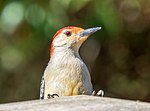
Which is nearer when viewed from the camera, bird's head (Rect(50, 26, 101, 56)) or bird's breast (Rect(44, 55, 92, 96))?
bird's breast (Rect(44, 55, 92, 96))

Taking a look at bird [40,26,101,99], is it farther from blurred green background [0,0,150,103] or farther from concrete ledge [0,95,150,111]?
blurred green background [0,0,150,103]

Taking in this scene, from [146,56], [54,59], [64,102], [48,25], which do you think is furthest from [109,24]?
[64,102]

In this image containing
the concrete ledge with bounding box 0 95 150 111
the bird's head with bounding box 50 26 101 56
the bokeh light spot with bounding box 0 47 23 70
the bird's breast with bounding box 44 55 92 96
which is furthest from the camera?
the bokeh light spot with bounding box 0 47 23 70

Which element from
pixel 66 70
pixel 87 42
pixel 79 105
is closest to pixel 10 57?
pixel 87 42

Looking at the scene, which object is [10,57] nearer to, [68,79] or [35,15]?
[35,15]

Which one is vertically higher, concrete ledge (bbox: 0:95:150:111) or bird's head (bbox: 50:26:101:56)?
bird's head (bbox: 50:26:101:56)

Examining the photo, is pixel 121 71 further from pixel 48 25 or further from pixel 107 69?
pixel 48 25

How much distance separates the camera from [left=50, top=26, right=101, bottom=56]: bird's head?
218 inches

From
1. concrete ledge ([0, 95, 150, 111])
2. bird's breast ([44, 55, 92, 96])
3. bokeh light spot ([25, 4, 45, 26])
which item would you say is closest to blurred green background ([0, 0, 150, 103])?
bokeh light spot ([25, 4, 45, 26])

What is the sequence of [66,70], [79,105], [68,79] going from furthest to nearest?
[66,70]
[68,79]
[79,105]

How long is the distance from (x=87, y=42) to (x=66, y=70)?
371 centimetres

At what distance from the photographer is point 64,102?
4.26 m

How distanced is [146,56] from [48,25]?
1959mm

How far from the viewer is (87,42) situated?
352 inches
